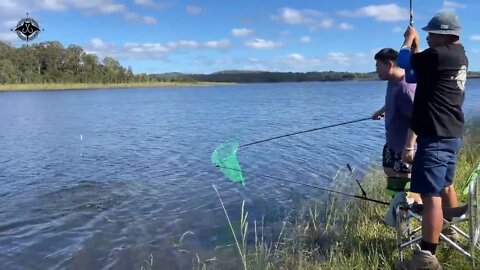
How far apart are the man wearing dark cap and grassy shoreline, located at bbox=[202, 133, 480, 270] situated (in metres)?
0.57

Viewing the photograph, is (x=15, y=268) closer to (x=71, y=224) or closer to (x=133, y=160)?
(x=71, y=224)

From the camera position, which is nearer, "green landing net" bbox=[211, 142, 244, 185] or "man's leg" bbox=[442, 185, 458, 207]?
"man's leg" bbox=[442, 185, 458, 207]

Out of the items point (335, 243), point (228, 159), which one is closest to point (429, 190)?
point (335, 243)

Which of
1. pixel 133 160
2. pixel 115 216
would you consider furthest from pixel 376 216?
pixel 133 160

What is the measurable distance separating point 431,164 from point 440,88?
2.23 ft

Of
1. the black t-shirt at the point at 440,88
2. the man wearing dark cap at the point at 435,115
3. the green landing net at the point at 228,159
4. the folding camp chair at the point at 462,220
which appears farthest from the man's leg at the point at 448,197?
the green landing net at the point at 228,159

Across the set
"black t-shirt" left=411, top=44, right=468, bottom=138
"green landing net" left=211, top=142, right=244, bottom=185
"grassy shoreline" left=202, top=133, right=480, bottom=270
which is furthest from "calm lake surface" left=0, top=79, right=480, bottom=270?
"black t-shirt" left=411, top=44, right=468, bottom=138

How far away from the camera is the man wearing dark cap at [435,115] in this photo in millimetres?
4246

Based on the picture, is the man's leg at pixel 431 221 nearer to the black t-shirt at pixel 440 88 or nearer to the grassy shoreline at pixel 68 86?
the black t-shirt at pixel 440 88

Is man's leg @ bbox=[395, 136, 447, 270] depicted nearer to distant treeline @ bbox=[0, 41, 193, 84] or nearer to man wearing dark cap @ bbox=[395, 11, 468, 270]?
man wearing dark cap @ bbox=[395, 11, 468, 270]

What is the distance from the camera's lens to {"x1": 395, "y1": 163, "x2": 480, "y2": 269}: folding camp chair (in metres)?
4.30

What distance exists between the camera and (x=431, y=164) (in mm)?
4320

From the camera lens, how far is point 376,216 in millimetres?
7188

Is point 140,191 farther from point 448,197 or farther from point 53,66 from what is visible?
point 53,66
